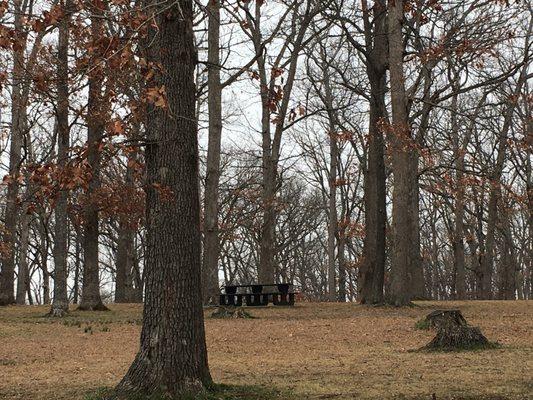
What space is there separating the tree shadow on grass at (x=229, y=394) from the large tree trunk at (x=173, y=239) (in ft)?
0.28

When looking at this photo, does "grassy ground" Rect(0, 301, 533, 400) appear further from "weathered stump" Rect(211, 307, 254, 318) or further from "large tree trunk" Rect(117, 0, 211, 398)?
"large tree trunk" Rect(117, 0, 211, 398)

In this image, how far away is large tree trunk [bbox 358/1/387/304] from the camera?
19297 millimetres

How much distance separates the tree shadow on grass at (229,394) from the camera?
5.90 metres

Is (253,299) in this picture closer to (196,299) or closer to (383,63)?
(383,63)

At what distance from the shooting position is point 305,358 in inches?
371

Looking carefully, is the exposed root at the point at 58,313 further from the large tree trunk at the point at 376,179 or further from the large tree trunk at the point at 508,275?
the large tree trunk at the point at 508,275

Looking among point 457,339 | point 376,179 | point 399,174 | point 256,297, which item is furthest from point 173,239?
point 256,297

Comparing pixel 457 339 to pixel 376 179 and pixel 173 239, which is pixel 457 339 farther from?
pixel 376 179

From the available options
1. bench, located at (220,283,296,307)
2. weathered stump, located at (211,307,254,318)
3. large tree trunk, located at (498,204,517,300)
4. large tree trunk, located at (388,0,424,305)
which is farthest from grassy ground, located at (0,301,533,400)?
large tree trunk, located at (498,204,517,300)

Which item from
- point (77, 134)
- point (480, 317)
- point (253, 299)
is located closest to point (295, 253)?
point (77, 134)

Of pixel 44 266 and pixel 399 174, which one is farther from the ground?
pixel 399 174

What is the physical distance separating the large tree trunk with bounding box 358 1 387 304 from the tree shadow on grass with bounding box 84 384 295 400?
42.1 ft

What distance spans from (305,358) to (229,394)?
338 cm

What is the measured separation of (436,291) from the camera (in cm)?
5691
